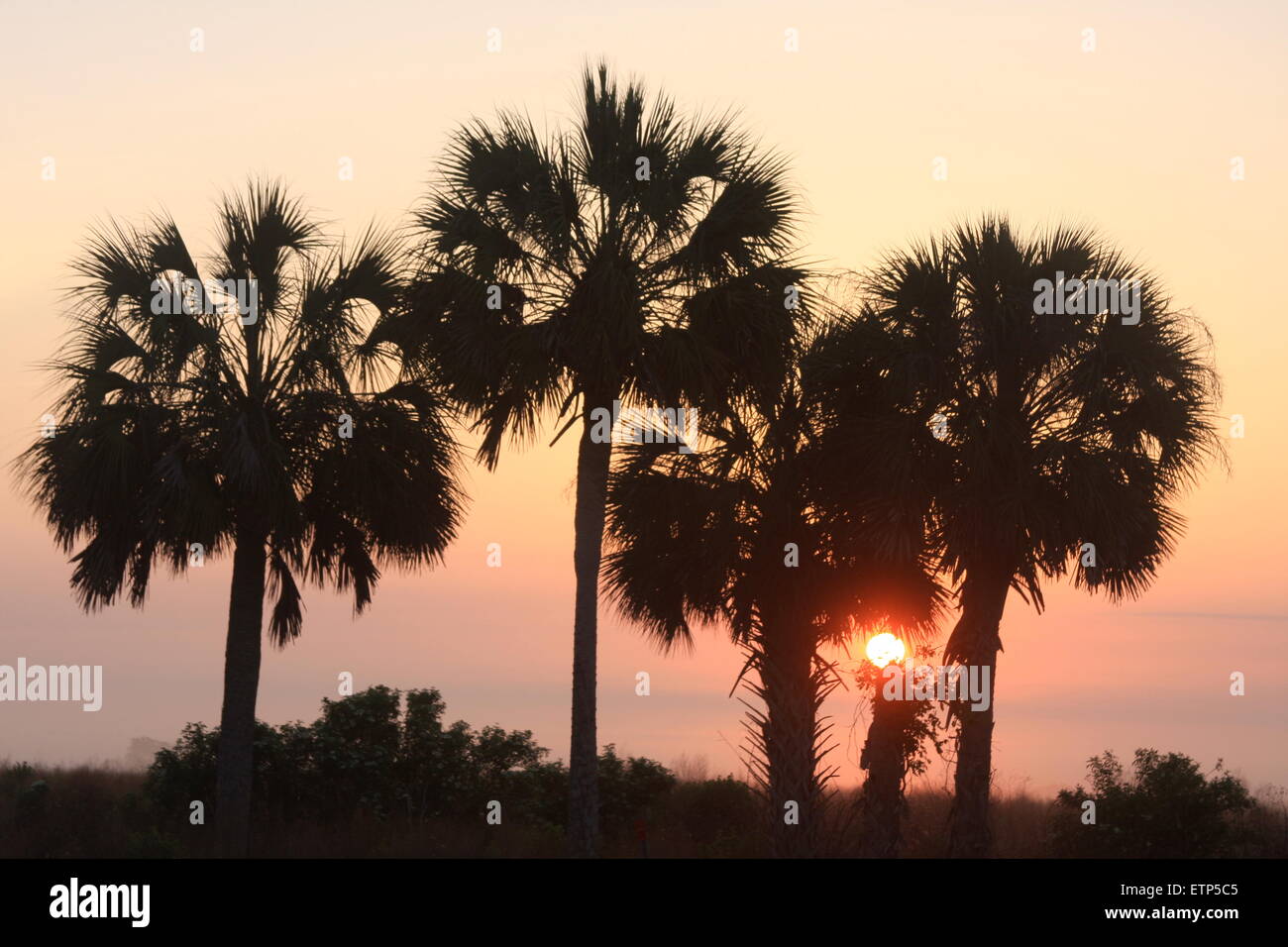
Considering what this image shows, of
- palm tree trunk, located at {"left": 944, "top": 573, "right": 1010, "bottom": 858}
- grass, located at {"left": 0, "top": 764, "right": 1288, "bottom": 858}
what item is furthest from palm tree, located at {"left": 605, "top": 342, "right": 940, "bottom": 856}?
grass, located at {"left": 0, "top": 764, "right": 1288, "bottom": 858}

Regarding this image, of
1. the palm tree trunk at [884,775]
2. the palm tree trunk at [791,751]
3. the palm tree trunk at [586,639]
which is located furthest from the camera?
the palm tree trunk at [884,775]

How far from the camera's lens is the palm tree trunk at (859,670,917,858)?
949 inches

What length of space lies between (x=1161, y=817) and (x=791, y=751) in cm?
1075

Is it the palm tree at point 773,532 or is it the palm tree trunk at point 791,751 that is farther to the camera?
the palm tree at point 773,532

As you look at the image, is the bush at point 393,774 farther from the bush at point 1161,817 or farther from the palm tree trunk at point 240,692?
the bush at point 1161,817

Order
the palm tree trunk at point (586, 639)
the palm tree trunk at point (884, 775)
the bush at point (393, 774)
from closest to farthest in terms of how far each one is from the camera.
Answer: the palm tree trunk at point (586, 639) < the palm tree trunk at point (884, 775) < the bush at point (393, 774)

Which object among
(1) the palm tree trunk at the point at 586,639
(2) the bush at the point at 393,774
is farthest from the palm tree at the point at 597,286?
(2) the bush at the point at 393,774

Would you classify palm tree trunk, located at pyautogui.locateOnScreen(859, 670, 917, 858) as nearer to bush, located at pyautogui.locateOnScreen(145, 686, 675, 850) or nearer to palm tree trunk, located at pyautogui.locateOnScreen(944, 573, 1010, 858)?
palm tree trunk, located at pyautogui.locateOnScreen(944, 573, 1010, 858)

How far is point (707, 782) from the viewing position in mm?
32094

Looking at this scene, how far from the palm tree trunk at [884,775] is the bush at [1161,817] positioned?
12.9ft

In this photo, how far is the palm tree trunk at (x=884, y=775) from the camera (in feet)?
79.0

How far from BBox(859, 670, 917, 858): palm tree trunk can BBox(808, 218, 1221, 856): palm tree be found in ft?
4.03
